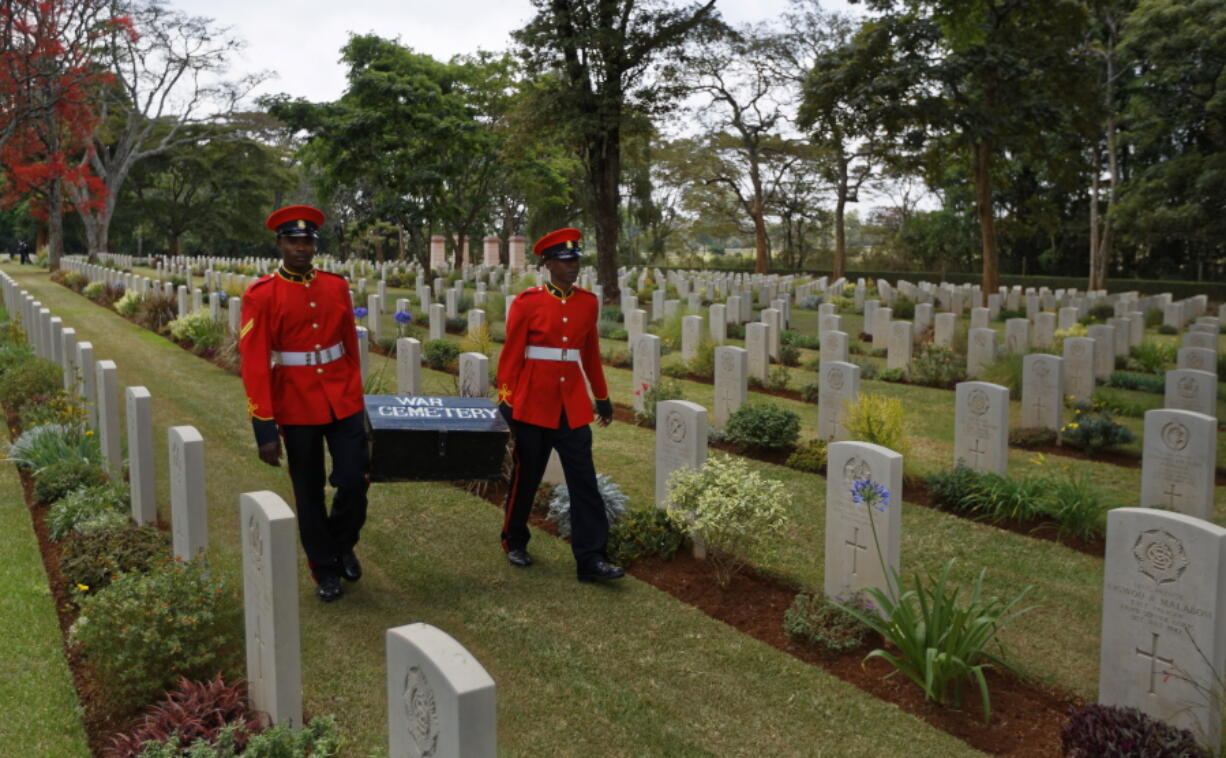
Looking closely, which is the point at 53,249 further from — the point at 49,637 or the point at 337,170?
the point at 49,637

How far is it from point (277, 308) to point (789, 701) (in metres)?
3.19

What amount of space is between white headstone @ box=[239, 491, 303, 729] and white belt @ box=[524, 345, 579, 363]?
212cm

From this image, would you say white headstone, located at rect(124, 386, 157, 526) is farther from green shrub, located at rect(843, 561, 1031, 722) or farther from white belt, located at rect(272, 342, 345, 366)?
green shrub, located at rect(843, 561, 1031, 722)

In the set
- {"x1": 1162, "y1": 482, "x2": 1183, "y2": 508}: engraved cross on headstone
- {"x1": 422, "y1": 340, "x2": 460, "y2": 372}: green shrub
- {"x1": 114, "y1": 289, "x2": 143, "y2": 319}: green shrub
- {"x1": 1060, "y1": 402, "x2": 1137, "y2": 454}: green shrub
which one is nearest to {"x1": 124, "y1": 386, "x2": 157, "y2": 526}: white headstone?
{"x1": 1162, "y1": 482, "x2": 1183, "y2": 508}: engraved cross on headstone

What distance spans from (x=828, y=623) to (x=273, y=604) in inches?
110

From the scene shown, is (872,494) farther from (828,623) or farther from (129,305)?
(129,305)

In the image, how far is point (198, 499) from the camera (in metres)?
5.08

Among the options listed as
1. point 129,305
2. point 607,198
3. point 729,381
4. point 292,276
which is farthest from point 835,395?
point 129,305

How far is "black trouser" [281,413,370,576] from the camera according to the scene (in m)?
5.32

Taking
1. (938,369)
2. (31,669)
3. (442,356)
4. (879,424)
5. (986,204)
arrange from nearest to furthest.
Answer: (31,669) < (879,424) < (938,369) < (442,356) < (986,204)

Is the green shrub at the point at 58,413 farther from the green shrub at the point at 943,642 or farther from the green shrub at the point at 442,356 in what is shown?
the green shrub at the point at 943,642

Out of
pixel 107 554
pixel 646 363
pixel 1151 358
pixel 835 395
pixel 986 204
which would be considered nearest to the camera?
pixel 107 554

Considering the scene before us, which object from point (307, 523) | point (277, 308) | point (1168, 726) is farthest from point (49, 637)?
point (1168, 726)

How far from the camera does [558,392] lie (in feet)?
18.7
